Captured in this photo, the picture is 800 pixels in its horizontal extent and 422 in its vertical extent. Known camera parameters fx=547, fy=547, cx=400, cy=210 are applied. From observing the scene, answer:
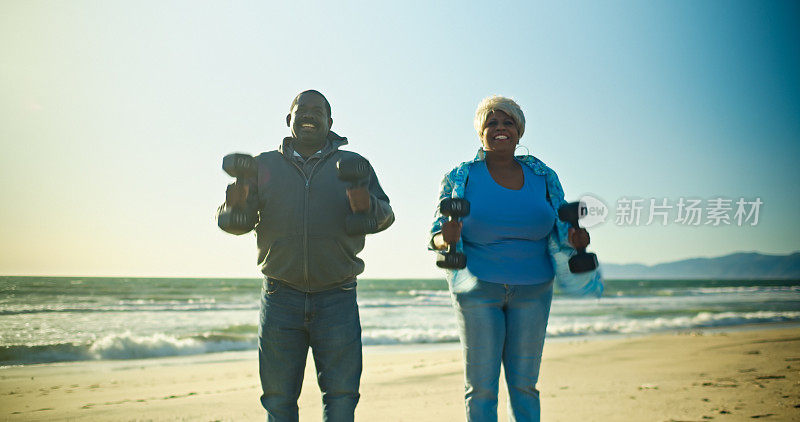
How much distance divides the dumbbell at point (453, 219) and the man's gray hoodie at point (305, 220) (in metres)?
0.26

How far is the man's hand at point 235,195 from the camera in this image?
7.63 feet

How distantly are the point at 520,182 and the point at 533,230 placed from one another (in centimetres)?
28

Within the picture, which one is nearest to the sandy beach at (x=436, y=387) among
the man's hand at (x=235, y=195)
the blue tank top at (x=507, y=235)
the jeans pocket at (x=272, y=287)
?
the blue tank top at (x=507, y=235)

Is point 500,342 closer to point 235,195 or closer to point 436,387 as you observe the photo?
point 235,195

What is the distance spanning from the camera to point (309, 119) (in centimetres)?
257

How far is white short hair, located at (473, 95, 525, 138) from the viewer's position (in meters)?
2.67

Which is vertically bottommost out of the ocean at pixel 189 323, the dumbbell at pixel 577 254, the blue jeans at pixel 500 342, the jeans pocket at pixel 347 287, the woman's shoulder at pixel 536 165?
the ocean at pixel 189 323

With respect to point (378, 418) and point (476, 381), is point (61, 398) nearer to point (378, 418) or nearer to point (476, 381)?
point (378, 418)

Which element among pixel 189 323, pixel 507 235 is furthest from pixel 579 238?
pixel 189 323

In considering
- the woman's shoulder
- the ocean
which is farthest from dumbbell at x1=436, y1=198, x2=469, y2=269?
the ocean

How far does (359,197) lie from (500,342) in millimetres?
939

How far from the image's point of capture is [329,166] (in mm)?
2520

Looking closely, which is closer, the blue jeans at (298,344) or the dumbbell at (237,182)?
the dumbbell at (237,182)

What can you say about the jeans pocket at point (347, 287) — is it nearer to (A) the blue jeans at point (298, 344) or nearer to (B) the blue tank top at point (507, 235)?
(A) the blue jeans at point (298, 344)
